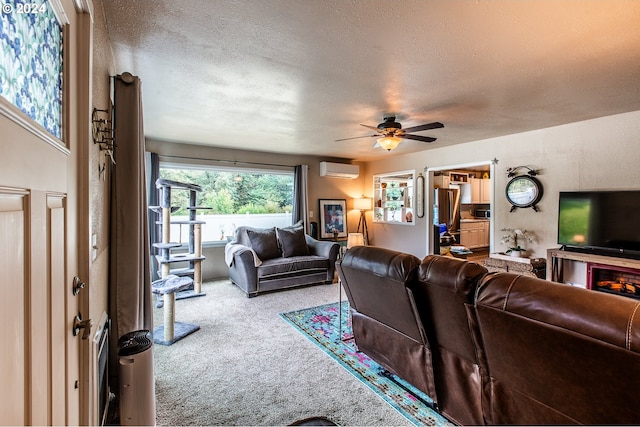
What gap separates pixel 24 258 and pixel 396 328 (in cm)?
198

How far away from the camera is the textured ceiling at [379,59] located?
1689 mm

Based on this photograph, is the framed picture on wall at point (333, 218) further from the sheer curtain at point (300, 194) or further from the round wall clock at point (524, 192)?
the round wall clock at point (524, 192)

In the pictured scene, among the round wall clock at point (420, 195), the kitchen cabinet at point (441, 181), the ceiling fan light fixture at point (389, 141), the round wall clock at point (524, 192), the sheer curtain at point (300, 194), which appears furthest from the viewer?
the kitchen cabinet at point (441, 181)

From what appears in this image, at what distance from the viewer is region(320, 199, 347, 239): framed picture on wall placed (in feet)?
21.9

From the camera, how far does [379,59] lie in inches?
87.4

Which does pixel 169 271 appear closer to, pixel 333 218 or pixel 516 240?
pixel 333 218

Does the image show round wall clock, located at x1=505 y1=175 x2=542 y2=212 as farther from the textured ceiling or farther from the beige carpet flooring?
the beige carpet flooring

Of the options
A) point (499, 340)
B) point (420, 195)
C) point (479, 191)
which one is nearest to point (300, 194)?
point (420, 195)

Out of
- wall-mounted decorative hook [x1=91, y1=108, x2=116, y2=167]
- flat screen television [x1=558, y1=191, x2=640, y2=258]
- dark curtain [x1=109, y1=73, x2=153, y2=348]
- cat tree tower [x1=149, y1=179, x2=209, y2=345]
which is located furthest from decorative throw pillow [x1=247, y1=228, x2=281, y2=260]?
flat screen television [x1=558, y1=191, x2=640, y2=258]

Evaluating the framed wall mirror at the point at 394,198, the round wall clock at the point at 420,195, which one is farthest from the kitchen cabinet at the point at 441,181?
the round wall clock at the point at 420,195

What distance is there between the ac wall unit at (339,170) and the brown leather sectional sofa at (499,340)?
4289 millimetres

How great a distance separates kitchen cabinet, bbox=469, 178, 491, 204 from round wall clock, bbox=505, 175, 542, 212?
3.32 m

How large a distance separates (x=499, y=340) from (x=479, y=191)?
24.4 ft

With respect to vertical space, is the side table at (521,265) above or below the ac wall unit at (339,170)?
below
